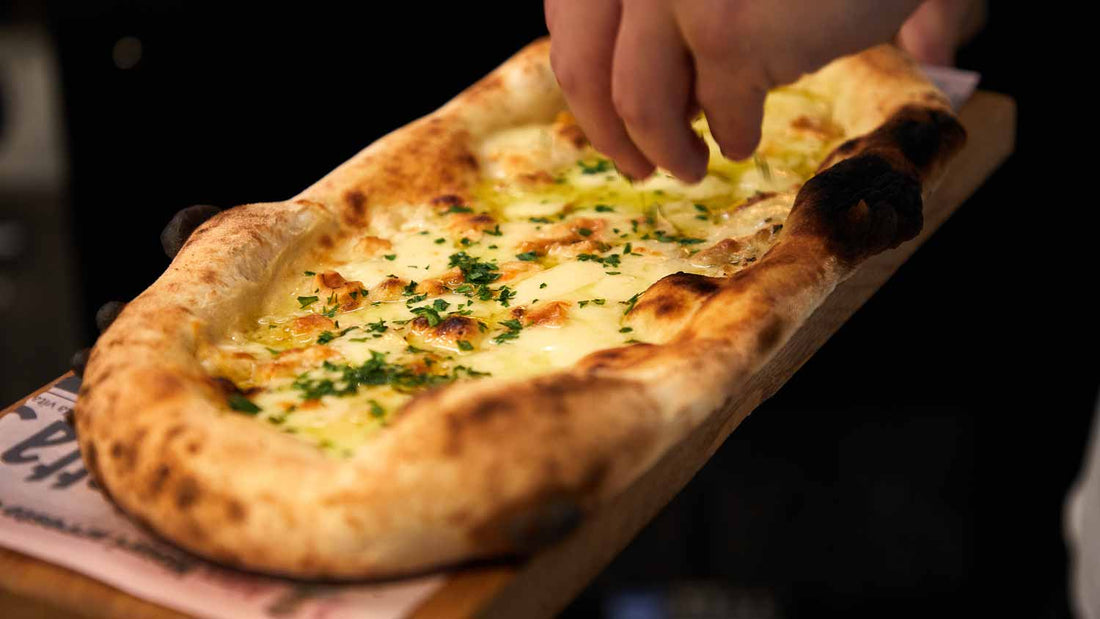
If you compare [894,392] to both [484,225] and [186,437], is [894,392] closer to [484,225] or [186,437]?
[484,225]

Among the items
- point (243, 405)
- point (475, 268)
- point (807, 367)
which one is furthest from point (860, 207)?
point (807, 367)

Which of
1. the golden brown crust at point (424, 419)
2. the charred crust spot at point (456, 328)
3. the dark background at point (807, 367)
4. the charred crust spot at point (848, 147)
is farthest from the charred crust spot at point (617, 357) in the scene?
the dark background at point (807, 367)

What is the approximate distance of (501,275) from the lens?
7.55ft

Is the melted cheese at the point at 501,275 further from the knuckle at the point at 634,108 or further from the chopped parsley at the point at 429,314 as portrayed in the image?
the knuckle at the point at 634,108

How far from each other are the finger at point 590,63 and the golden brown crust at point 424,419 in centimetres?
28

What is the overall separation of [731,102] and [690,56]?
10 centimetres

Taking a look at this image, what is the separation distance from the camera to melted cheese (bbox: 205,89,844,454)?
1.91m

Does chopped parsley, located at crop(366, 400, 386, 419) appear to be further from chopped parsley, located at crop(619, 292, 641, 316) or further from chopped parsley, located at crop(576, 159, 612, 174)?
chopped parsley, located at crop(576, 159, 612, 174)

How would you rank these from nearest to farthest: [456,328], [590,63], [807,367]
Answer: [590,63] → [456,328] → [807,367]

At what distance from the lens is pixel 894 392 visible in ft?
14.8

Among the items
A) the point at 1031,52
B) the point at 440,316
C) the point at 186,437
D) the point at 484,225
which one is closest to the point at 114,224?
the point at 484,225

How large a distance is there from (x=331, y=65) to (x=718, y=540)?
7.74 ft

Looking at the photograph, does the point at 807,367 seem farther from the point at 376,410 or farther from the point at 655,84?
the point at 376,410

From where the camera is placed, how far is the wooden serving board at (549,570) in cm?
153
